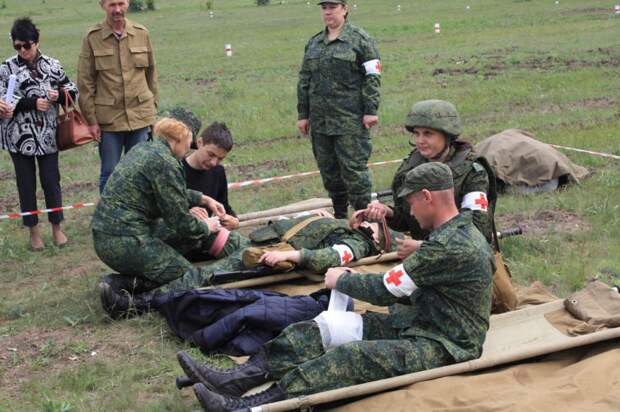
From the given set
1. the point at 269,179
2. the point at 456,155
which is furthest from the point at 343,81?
the point at 269,179

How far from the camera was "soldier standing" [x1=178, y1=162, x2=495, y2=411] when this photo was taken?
481 cm

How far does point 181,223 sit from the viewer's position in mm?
6531

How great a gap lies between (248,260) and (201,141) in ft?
3.66

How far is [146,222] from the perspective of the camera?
21.9 ft

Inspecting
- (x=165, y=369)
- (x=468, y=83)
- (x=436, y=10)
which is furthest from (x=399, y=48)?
(x=165, y=369)

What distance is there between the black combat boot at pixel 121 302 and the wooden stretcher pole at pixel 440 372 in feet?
7.14

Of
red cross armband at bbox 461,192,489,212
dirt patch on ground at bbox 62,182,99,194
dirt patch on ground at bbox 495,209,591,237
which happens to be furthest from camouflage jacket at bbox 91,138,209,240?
dirt patch on ground at bbox 62,182,99,194

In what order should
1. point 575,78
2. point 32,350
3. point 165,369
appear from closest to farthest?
point 165,369 < point 32,350 < point 575,78

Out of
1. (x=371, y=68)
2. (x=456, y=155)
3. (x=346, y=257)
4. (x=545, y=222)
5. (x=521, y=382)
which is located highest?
(x=371, y=68)

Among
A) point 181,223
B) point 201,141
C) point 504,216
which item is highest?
point 201,141

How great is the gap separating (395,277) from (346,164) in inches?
137

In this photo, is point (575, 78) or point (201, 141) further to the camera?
point (575, 78)

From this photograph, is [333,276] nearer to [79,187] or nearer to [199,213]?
[199,213]

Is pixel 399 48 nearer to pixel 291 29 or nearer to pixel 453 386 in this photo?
pixel 291 29
